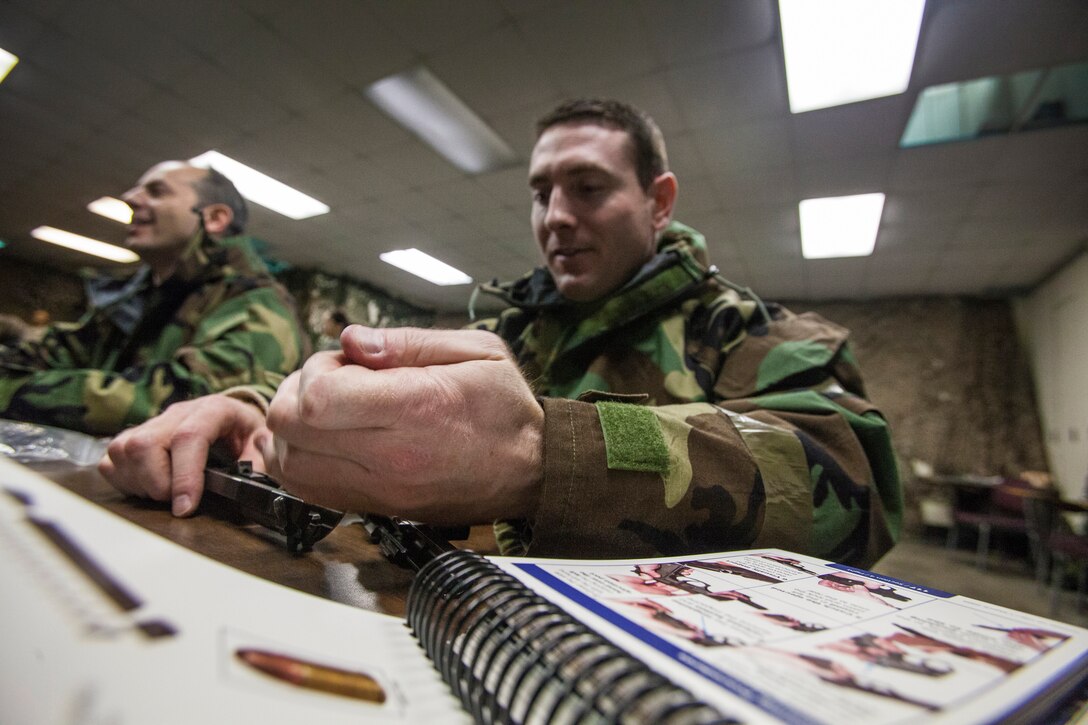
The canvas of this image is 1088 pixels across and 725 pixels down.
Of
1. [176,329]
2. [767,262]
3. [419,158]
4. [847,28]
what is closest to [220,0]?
[419,158]

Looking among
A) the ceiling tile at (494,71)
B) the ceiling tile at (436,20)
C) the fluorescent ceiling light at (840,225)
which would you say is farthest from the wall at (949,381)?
the ceiling tile at (436,20)

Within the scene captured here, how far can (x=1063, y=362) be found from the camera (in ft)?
15.5

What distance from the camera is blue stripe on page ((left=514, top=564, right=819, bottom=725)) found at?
16 centimetres

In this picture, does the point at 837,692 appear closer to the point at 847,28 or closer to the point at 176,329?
the point at 176,329

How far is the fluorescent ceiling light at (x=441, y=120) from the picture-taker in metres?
2.88

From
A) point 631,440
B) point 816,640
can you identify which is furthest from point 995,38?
point 816,640

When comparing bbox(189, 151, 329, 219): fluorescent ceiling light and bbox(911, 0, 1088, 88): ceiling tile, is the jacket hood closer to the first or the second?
bbox(911, 0, 1088, 88): ceiling tile

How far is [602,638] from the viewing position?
0.64ft

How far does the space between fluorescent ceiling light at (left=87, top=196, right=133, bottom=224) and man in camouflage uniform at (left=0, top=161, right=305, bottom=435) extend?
4064mm

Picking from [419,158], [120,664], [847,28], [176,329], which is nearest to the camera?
[120,664]

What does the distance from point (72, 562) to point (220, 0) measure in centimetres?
315

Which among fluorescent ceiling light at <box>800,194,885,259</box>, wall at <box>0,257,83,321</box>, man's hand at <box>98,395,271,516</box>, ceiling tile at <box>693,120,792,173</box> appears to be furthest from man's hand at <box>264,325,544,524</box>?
wall at <box>0,257,83,321</box>

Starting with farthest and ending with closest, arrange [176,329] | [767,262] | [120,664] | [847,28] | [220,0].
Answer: [767,262], [220,0], [847,28], [176,329], [120,664]

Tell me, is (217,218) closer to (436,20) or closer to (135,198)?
(135,198)
